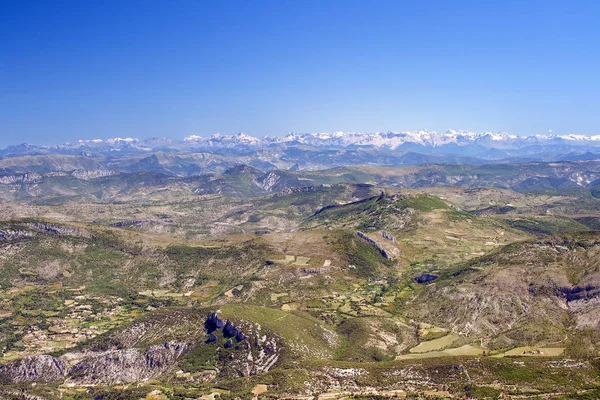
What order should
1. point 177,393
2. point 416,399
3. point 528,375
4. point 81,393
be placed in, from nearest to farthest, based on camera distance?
1. point 416,399
2. point 528,375
3. point 177,393
4. point 81,393

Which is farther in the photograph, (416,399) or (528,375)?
(528,375)

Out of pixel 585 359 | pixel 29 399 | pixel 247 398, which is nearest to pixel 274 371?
pixel 247 398

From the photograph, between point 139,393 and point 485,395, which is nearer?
point 485,395

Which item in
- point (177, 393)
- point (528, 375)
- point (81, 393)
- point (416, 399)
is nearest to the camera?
point (416, 399)

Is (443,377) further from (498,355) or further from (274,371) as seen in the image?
(274,371)

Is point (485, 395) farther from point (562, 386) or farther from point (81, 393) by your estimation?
point (81, 393)

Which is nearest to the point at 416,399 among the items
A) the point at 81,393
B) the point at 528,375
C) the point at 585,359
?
the point at 528,375

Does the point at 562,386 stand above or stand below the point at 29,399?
above

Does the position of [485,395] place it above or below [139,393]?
above

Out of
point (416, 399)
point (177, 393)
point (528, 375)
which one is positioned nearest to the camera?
point (416, 399)
